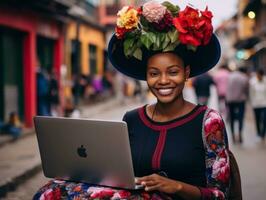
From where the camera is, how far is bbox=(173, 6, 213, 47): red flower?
124 inches

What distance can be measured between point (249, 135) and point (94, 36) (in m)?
19.0

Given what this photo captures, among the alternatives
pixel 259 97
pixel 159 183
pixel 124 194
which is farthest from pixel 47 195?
pixel 259 97

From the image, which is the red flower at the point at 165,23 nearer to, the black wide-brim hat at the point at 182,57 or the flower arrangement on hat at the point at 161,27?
the flower arrangement on hat at the point at 161,27

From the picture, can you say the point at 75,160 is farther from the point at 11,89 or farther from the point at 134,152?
the point at 11,89

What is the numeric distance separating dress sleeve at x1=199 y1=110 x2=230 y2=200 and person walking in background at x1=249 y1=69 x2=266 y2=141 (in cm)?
1023

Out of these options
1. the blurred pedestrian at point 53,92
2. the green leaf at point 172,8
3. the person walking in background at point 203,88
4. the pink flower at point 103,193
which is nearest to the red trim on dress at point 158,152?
the pink flower at point 103,193

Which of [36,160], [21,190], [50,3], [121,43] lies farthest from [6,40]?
[121,43]

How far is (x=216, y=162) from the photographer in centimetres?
307

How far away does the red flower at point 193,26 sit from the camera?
3.14 metres

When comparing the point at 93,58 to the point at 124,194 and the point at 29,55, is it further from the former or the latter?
the point at 124,194

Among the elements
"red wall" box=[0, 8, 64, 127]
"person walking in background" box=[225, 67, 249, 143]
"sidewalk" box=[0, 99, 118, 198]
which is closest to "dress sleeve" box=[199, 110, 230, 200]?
"sidewalk" box=[0, 99, 118, 198]

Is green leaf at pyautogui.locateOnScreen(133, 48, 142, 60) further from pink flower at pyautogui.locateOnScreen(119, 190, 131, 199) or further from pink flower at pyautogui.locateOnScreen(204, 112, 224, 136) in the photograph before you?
pink flower at pyautogui.locateOnScreen(119, 190, 131, 199)

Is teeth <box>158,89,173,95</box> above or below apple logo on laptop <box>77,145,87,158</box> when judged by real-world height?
above

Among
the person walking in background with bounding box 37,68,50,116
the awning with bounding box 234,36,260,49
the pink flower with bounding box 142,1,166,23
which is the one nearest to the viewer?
the pink flower with bounding box 142,1,166,23
